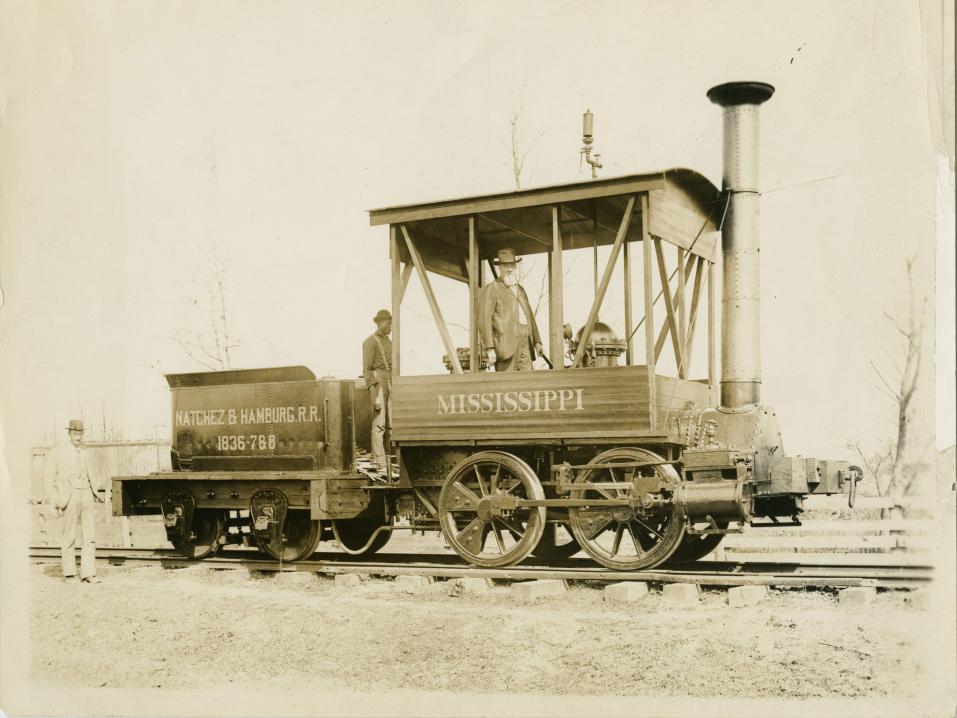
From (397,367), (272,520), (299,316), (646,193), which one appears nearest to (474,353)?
(397,367)

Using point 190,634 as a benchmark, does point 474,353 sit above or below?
above

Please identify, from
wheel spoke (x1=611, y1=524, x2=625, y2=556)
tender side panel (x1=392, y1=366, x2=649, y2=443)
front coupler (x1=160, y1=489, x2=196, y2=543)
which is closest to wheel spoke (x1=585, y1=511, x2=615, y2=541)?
wheel spoke (x1=611, y1=524, x2=625, y2=556)

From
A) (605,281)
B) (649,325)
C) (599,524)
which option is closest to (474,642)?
(599,524)

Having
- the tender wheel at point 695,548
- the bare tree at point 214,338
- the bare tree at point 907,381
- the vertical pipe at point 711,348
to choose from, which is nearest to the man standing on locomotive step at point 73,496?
the bare tree at point 214,338

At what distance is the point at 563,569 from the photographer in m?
8.72

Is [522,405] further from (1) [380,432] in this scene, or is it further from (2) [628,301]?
(1) [380,432]

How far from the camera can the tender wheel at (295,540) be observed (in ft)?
34.0

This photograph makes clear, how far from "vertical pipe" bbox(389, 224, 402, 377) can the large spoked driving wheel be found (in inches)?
47.5

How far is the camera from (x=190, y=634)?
8.07m

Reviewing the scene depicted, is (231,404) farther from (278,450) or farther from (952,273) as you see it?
(952,273)

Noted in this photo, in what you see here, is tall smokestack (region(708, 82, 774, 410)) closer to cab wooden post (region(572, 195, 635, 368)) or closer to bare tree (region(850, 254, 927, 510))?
cab wooden post (region(572, 195, 635, 368))

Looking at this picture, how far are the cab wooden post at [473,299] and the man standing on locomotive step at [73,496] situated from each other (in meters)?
3.95

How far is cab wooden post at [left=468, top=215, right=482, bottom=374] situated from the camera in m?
9.08

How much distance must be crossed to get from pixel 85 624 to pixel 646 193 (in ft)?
19.8
